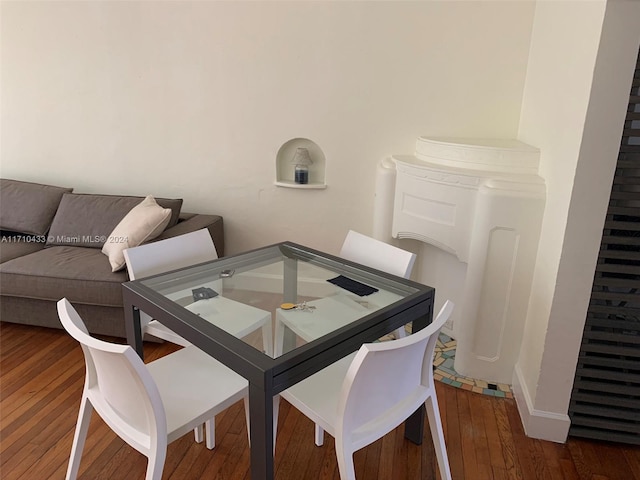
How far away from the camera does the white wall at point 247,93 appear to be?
9.21 ft

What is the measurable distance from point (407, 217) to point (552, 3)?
4.32ft

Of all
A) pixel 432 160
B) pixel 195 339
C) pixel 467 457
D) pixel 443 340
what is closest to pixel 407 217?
pixel 432 160

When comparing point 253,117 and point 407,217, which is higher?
point 253,117

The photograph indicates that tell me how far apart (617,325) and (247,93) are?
2.58m

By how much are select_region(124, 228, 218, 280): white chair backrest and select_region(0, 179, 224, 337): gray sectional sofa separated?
0.62m

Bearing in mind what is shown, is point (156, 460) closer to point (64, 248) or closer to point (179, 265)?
point (179, 265)

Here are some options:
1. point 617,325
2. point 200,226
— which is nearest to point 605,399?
point 617,325

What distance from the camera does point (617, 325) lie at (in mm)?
1917

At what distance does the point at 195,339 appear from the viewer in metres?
1.46

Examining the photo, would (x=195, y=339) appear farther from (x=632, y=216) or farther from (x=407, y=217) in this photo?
(x=632, y=216)

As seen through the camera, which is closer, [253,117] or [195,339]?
[195,339]

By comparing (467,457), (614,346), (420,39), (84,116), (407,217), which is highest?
(420,39)

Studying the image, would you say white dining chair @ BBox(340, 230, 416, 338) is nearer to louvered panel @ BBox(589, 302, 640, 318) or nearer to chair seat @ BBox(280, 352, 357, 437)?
chair seat @ BBox(280, 352, 357, 437)

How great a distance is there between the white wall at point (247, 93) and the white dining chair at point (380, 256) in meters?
0.97
